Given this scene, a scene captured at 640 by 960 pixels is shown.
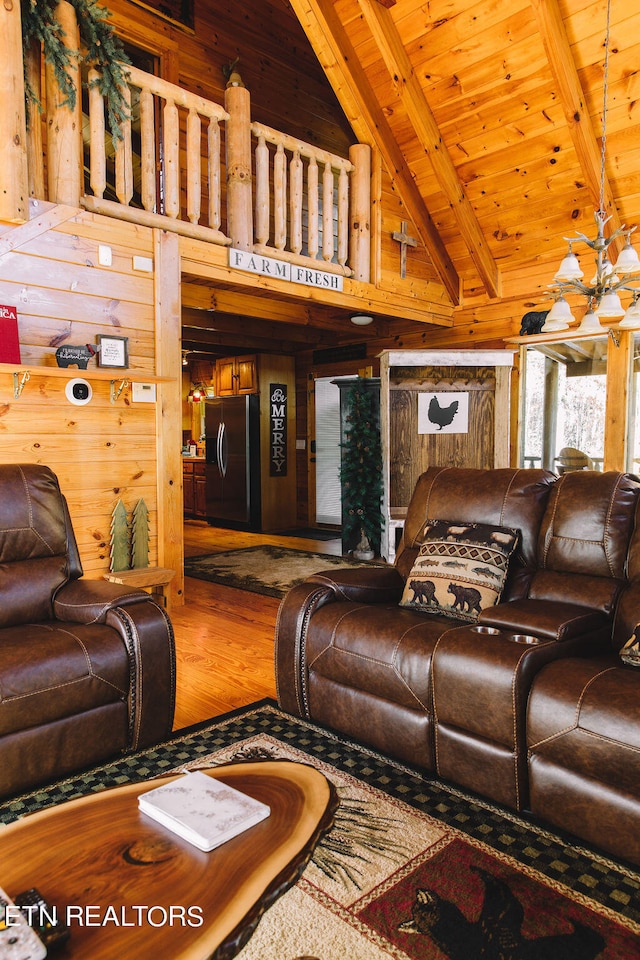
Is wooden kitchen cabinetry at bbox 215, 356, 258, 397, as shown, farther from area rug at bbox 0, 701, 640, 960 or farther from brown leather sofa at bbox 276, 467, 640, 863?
area rug at bbox 0, 701, 640, 960

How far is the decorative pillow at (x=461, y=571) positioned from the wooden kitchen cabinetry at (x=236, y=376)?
19.3ft

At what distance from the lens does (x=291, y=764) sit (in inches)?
59.6

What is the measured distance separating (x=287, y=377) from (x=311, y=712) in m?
6.45

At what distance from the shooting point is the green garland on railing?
3.38 metres

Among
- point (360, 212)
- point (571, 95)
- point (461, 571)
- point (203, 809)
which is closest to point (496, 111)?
point (571, 95)

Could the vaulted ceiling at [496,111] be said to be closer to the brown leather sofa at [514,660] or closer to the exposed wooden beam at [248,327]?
the exposed wooden beam at [248,327]

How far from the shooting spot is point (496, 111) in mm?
5027

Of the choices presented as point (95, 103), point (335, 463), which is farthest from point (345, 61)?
point (335, 463)

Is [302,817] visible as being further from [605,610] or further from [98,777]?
[605,610]

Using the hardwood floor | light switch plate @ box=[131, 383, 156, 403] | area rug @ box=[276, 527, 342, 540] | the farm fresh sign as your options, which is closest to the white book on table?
the hardwood floor

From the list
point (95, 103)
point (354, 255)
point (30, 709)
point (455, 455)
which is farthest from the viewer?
point (455, 455)

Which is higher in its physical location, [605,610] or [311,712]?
[605,610]

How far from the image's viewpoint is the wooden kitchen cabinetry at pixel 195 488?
30.3 feet

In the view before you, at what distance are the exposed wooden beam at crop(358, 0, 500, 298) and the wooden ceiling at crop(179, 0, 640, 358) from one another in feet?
0.03
